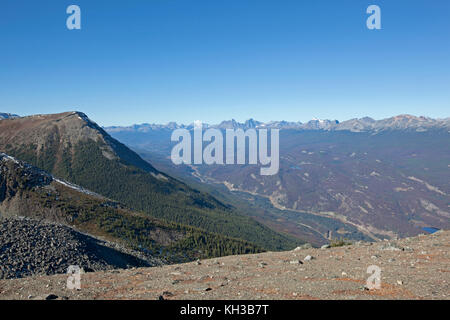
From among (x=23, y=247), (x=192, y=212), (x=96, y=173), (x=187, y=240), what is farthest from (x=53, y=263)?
(x=96, y=173)

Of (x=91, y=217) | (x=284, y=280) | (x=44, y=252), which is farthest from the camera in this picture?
(x=91, y=217)

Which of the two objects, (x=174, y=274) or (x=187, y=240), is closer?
(x=174, y=274)

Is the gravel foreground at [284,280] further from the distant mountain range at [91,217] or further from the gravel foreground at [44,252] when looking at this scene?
the distant mountain range at [91,217]

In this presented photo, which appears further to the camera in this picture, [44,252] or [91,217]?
[91,217]

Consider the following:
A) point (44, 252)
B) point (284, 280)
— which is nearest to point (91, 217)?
point (44, 252)

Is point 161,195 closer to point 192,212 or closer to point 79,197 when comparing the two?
point 192,212

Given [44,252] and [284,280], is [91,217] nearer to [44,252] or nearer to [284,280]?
[44,252]

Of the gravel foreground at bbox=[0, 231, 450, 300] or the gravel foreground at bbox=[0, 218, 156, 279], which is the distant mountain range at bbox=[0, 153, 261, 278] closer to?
the gravel foreground at bbox=[0, 218, 156, 279]
